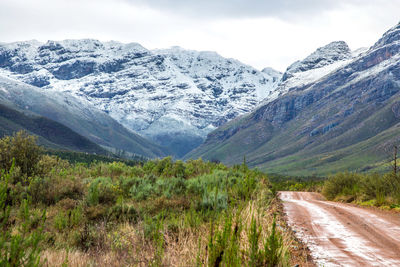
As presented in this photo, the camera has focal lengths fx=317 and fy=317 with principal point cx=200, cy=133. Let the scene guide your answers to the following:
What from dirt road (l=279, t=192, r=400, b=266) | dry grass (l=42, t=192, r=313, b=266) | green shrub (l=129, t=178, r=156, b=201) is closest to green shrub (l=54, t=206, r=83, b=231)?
dry grass (l=42, t=192, r=313, b=266)

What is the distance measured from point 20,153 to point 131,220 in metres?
8.72

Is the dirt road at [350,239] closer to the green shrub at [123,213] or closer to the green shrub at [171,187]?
the green shrub at [171,187]

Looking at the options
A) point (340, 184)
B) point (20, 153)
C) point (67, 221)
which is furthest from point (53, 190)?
point (340, 184)

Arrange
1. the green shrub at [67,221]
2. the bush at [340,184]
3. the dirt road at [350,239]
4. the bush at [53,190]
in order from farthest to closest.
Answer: the bush at [340,184] → the bush at [53,190] → the green shrub at [67,221] → the dirt road at [350,239]

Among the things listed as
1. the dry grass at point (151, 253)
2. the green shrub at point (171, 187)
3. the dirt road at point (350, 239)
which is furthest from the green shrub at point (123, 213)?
the dirt road at point (350, 239)

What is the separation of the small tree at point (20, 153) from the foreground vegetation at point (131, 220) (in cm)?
4

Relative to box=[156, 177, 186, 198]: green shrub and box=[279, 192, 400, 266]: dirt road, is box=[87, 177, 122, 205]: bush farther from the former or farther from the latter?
box=[279, 192, 400, 266]: dirt road

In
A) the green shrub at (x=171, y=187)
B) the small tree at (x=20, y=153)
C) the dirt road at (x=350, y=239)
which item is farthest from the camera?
the small tree at (x=20, y=153)

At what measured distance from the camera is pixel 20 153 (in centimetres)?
1519

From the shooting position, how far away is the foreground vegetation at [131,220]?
4.44m

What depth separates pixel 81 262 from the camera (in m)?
5.29

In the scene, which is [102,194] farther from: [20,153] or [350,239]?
[350,239]

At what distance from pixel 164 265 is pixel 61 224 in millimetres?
5268

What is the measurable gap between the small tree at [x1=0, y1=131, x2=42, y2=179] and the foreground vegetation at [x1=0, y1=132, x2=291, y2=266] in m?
0.04
